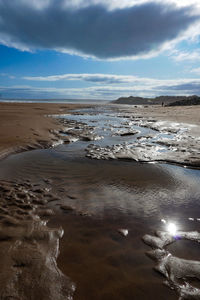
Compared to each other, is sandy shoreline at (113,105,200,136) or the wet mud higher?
sandy shoreline at (113,105,200,136)

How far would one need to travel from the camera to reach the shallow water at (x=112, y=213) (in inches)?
77.0

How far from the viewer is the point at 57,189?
12.4 feet

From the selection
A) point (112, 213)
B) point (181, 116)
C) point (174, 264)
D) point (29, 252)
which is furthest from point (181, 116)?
point (29, 252)

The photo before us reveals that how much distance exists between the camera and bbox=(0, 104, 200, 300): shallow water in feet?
6.41

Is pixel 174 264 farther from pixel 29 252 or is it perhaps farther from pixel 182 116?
pixel 182 116

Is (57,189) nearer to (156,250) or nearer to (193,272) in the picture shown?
(156,250)

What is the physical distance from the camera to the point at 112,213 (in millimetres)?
3086

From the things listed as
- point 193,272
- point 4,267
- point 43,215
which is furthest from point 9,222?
point 193,272

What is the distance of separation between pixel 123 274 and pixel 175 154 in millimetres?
4729

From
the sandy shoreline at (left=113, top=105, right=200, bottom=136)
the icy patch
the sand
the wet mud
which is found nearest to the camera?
the wet mud

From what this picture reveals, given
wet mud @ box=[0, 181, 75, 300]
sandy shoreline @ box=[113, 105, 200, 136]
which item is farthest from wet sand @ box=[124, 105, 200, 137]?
wet mud @ box=[0, 181, 75, 300]

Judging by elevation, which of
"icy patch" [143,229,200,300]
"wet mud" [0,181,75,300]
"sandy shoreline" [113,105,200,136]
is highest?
"sandy shoreline" [113,105,200,136]

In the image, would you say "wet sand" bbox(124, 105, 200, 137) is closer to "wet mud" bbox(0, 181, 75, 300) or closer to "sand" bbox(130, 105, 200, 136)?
"sand" bbox(130, 105, 200, 136)

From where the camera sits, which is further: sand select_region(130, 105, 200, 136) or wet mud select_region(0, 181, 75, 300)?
sand select_region(130, 105, 200, 136)
